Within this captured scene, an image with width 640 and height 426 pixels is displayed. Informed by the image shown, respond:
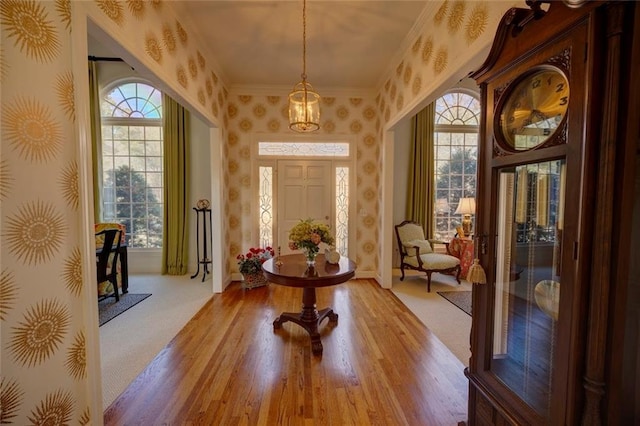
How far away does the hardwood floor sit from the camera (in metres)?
1.73

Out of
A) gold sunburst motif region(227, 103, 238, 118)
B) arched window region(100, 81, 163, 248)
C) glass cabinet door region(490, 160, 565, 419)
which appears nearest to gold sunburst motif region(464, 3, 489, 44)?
glass cabinet door region(490, 160, 565, 419)

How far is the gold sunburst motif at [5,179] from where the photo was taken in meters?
1.10

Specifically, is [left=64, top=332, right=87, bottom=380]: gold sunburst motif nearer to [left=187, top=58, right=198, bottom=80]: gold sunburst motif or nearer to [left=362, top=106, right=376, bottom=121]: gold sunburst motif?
[left=187, top=58, right=198, bottom=80]: gold sunburst motif

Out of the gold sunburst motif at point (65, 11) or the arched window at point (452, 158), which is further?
the arched window at point (452, 158)

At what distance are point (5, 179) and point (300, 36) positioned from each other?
2.90 metres

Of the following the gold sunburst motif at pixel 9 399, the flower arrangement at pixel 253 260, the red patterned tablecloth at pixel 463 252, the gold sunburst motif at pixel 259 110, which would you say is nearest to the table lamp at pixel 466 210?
the red patterned tablecloth at pixel 463 252

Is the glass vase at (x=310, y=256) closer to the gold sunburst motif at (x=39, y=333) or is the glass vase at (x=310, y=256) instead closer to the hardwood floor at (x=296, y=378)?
the hardwood floor at (x=296, y=378)

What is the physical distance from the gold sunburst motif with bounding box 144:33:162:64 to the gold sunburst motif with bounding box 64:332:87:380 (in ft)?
6.70

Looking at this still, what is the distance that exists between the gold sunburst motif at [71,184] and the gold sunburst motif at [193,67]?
6.75 ft

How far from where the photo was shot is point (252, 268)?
13.6ft

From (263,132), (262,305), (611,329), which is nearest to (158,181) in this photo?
Answer: (263,132)

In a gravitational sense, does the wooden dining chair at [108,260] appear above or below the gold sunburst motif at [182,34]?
below

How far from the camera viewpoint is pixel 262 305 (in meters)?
3.52

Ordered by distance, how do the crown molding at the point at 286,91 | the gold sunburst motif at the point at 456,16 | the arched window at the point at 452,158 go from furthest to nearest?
the arched window at the point at 452,158 → the crown molding at the point at 286,91 → the gold sunburst motif at the point at 456,16
